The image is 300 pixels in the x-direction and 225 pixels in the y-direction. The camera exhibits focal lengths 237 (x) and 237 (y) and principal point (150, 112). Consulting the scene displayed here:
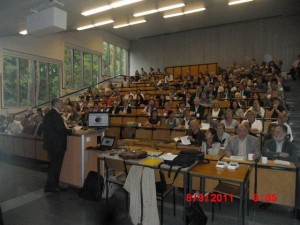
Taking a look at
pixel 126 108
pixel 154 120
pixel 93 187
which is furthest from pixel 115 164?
pixel 126 108

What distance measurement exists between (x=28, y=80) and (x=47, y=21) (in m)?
7.20

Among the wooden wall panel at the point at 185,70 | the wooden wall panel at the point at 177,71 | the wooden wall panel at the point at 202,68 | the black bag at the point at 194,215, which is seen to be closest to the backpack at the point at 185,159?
the black bag at the point at 194,215

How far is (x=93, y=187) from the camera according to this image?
143 inches

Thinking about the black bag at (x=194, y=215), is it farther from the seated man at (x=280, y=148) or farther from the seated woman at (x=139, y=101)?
the seated woman at (x=139, y=101)

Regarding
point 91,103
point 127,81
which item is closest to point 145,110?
point 91,103

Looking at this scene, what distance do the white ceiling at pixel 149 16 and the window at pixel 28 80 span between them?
2.18 m

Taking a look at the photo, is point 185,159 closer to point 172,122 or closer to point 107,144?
point 107,144

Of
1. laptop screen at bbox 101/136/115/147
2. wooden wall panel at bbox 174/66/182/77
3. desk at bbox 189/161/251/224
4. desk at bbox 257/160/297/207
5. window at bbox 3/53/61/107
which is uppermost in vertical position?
wooden wall panel at bbox 174/66/182/77

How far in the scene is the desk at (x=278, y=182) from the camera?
310cm

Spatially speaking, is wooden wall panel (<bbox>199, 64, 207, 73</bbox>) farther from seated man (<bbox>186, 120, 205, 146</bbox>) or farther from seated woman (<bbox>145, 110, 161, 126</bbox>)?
seated man (<bbox>186, 120, 205, 146</bbox>)

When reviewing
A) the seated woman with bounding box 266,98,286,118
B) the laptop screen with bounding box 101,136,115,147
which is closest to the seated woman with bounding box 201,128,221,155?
the laptop screen with bounding box 101,136,115,147

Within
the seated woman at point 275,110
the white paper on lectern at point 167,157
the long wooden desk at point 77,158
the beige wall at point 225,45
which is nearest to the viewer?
the white paper on lectern at point 167,157

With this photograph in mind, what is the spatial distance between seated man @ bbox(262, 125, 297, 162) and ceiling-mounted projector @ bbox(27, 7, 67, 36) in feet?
13.7

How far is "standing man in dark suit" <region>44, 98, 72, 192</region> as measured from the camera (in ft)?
12.9
